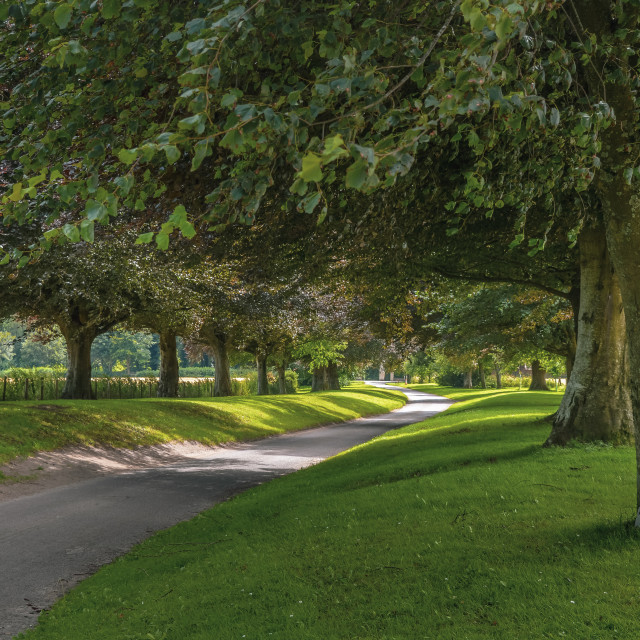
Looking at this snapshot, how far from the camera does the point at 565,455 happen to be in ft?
37.8

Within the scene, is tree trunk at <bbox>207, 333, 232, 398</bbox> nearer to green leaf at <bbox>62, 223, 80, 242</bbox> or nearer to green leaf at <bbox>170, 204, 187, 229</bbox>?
green leaf at <bbox>62, 223, 80, 242</bbox>

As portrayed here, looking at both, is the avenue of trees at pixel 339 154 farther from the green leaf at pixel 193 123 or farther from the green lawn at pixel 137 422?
the green lawn at pixel 137 422

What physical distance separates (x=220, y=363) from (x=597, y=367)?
29.7 meters

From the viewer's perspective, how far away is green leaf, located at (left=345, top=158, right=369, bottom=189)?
2.88 meters

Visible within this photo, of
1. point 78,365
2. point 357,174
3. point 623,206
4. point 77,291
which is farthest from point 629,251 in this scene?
point 78,365

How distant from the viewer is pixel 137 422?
20578 millimetres

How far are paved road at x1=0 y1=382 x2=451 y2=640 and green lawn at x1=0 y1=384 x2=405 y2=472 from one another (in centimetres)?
255

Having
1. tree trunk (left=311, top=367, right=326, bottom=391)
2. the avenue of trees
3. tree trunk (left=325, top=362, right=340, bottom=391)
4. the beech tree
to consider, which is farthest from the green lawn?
tree trunk (left=325, top=362, right=340, bottom=391)

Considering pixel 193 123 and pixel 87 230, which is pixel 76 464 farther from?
pixel 193 123

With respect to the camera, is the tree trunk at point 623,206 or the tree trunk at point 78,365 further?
the tree trunk at point 78,365

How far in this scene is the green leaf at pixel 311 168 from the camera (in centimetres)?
271

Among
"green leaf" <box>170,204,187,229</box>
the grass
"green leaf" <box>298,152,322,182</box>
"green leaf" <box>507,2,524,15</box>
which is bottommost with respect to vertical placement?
the grass

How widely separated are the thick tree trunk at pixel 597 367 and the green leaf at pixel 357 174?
1171 cm

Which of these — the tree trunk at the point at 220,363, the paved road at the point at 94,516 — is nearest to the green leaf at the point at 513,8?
the paved road at the point at 94,516
